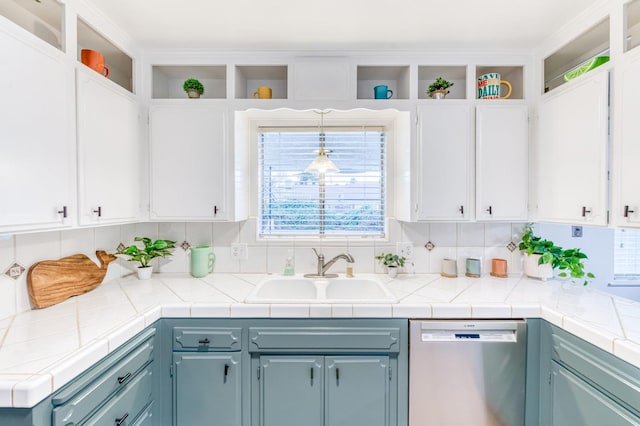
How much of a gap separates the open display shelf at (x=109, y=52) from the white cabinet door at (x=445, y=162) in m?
1.96

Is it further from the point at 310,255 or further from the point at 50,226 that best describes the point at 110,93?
the point at 310,255

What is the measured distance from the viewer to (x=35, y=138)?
3.95 ft

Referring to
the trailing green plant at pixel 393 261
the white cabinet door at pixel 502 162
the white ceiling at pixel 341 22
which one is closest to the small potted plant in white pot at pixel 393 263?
the trailing green plant at pixel 393 261

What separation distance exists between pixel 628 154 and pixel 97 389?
95.9 inches

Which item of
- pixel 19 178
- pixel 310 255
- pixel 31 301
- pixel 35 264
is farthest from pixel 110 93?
pixel 310 255

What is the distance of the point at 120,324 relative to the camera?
1271mm

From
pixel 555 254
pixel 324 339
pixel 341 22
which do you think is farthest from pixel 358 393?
pixel 341 22

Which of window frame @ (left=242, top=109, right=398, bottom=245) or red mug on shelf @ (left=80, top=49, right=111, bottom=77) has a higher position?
Answer: red mug on shelf @ (left=80, top=49, right=111, bottom=77)

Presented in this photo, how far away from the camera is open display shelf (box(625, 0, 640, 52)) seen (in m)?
1.44

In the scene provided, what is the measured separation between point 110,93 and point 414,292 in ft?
6.76

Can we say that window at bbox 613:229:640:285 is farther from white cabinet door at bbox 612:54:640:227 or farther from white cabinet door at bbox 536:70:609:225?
white cabinet door at bbox 612:54:640:227

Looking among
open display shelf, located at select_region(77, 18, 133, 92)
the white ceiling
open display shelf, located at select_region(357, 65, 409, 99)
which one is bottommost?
open display shelf, located at select_region(357, 65, 409, 99)

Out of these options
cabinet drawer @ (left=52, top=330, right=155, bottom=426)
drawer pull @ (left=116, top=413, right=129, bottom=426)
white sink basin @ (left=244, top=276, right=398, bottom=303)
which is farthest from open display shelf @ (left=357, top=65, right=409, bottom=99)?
drawer pull @ (left=116, top=413, right=129, bottom=426)

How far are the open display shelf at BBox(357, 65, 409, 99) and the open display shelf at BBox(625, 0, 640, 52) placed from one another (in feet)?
3.48
